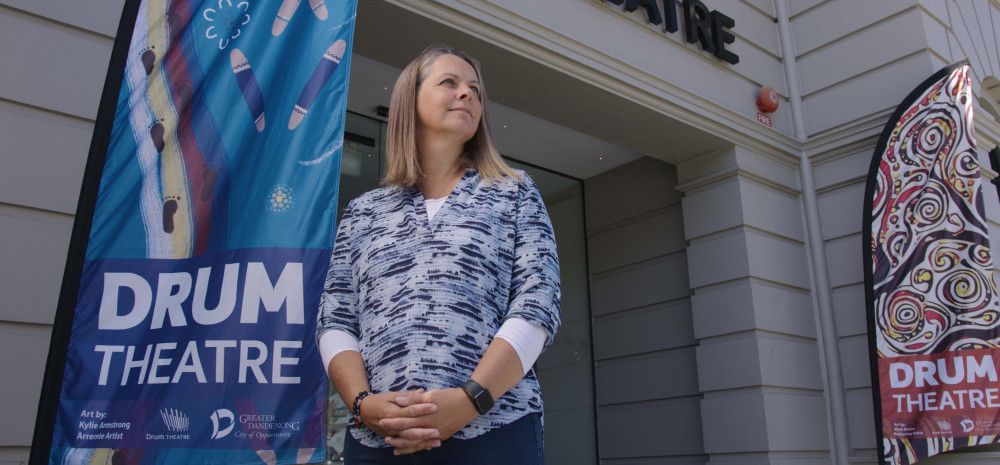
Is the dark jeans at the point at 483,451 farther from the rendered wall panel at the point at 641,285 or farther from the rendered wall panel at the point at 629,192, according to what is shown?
the rendered wall panel at the point at 629,192

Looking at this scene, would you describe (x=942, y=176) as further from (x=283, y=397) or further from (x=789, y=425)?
(x=283, y=397)

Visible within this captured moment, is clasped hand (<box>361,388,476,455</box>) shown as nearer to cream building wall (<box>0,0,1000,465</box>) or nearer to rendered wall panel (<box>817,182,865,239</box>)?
cream building wall (<box>0,0,1000,465</box>)

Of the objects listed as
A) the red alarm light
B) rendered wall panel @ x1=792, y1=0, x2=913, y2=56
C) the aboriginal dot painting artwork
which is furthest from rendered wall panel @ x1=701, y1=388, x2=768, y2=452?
rendered wall panel @ x1=792, y1=0, x2=913, y2=56

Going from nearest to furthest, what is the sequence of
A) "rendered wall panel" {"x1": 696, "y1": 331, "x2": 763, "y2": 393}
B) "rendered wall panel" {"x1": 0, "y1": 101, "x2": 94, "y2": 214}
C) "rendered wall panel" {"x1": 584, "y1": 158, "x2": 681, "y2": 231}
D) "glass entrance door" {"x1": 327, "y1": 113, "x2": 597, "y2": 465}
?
"rendered wall panel" {"x1": 0, "y1": 101, "x2": 94, "y2": 214}, "rendered wall panel" {"x1": 696, "y1": 331, "x2": 763, "y2": 393}, "glass entrance door" {"x1": 327, "y1": 113, "x2": 597, "y2": 465}, "rendered wall panel" {"x1": 584, "y1": 158, "x2": 681, "y2": 231}

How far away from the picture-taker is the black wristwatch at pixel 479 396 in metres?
1.45

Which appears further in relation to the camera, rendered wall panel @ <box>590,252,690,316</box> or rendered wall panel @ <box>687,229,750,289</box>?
rendered wall panel @ <box>590,252,690,316</box>

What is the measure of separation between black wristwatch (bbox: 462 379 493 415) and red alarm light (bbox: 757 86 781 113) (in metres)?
5.30

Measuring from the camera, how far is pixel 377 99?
5656 mm

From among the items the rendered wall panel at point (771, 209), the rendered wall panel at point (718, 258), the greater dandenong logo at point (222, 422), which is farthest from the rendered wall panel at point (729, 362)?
the greater dandenong logo at point (222, 422)

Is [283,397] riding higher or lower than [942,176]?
lower

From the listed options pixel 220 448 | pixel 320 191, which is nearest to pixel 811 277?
pixel 320 191

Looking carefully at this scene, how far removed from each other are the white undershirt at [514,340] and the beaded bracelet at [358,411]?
16cm

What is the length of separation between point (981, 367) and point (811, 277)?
1406 millimetres

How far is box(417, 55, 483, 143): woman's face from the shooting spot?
1874 millimetres
